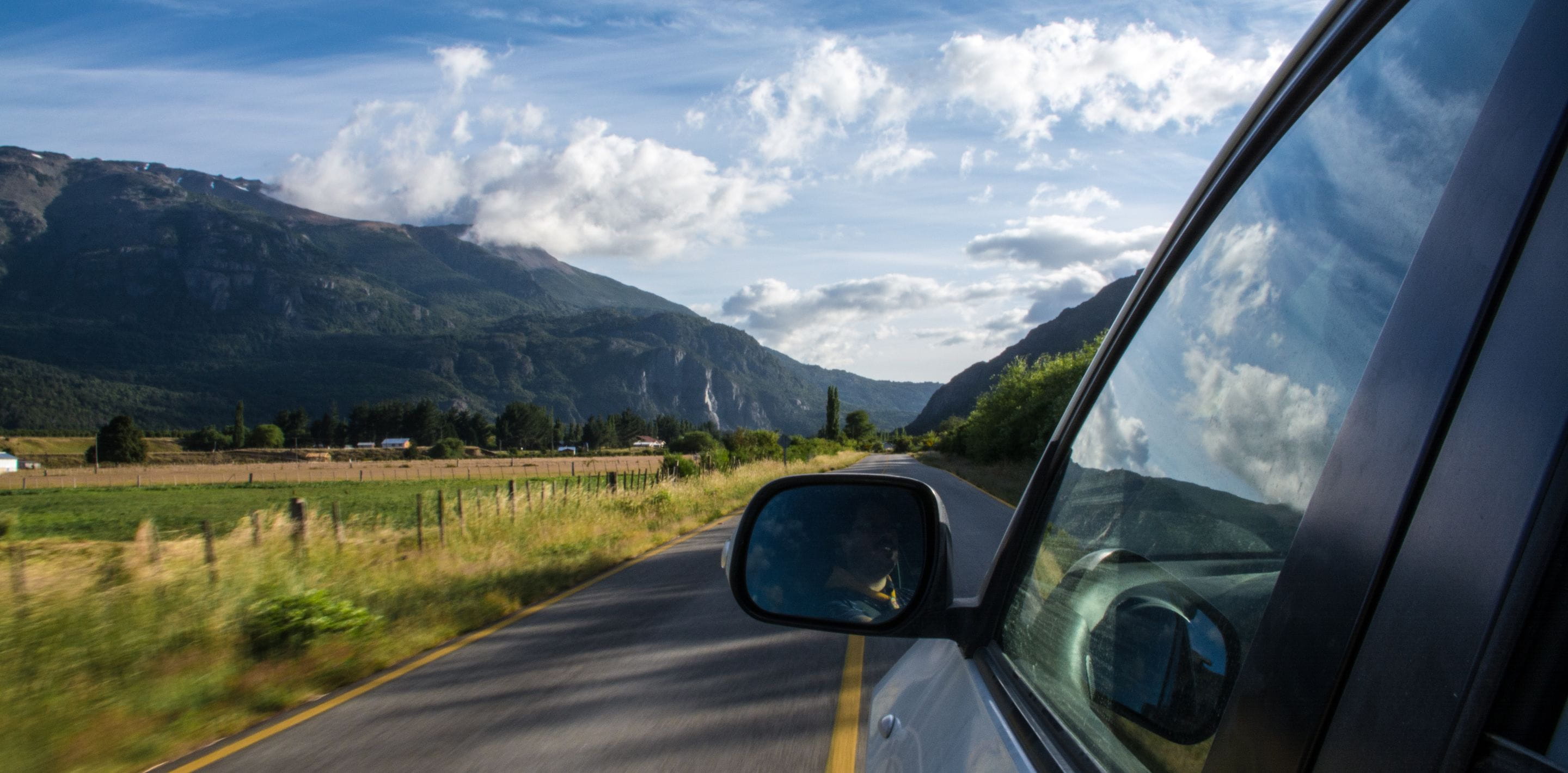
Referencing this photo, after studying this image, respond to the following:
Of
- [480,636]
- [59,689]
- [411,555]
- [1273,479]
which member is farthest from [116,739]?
[411,555]

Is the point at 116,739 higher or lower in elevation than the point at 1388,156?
lower

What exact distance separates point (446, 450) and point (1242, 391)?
5914 inches

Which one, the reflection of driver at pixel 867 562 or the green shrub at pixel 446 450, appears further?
the green shrub at pixel 446 450

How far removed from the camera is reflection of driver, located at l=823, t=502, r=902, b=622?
6.68 ft

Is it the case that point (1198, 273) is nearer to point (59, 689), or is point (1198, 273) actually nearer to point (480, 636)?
point (59, 689)

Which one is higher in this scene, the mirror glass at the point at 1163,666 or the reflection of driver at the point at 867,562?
the mirror glass at the point at 1163,666

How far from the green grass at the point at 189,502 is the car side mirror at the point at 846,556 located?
52.6 ft

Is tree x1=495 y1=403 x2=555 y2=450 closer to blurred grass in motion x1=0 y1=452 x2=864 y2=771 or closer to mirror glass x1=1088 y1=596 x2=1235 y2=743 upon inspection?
blurred grass in motion x1=0 y1=452 x2=864 y2=771

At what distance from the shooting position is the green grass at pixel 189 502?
37.4 m

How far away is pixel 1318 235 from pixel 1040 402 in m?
36.0

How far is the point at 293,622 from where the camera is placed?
762 centimetres

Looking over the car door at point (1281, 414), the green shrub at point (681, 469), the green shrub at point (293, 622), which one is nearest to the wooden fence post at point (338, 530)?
the green shrub at point (293, 622)

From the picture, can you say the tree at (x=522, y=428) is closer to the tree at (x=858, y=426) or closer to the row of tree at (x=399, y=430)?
the row of tree at (x=399, y=430)

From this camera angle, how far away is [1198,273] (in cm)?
142
